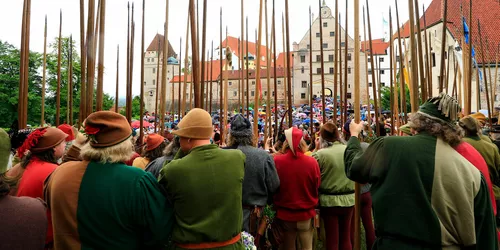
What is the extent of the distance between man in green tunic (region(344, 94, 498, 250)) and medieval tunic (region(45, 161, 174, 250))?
Answer: 1.31 metres

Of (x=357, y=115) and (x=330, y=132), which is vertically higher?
(x=357, y=115)

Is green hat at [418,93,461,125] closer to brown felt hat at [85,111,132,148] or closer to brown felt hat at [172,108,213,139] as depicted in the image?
brown felt hat at [172,108,213,139]

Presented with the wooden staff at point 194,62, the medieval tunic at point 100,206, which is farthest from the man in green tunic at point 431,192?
the wooden staff at point 194,62

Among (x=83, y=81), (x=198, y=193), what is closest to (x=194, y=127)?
(x=198, y=193)

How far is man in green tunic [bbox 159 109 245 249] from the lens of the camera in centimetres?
194

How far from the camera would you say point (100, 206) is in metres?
1.73

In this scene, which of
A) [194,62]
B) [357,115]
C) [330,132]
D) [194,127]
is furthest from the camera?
[330,132]

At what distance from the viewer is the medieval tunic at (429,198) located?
5.91 feet

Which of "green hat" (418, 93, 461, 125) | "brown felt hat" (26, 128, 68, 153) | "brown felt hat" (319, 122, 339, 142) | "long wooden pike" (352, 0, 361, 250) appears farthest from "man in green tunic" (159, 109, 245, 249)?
"brown felt hat" (319, 122, 339, 142)

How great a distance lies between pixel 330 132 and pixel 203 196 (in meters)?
2.18

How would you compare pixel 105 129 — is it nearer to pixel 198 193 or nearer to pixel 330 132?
pixel 198 193

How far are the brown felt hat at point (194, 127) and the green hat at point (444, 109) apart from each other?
1.35 metres

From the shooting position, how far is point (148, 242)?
1847 mm

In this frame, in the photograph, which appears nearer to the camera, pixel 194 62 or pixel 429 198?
pixel 429 198
